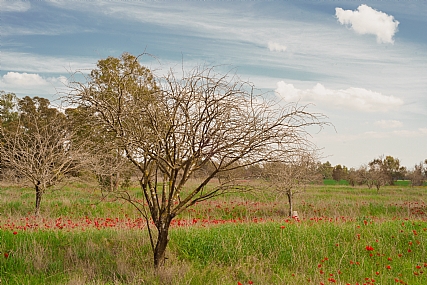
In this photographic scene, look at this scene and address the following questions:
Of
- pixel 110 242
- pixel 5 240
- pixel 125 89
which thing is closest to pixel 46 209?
pixel 5 240

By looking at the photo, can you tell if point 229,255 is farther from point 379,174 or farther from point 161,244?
point 379,174

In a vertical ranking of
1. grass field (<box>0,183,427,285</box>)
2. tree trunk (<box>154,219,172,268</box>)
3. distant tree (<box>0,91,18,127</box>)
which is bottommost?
grass field (<box>0,183,427,285</box>)

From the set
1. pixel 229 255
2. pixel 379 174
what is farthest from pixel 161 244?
pixel 379 174

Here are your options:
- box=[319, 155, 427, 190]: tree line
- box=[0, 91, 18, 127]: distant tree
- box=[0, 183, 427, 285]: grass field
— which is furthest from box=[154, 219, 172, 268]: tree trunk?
box=[0, 91, 18, 127]: distant tree

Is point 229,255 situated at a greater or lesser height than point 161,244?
lesser

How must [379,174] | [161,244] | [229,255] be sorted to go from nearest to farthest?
[161,244] → [229,255] → [379,174]

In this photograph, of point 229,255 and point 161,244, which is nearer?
point 161,244

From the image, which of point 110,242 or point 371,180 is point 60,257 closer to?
point 110,242

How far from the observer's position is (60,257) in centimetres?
700

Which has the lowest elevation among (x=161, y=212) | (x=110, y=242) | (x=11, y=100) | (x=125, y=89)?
(x=110, y=242)

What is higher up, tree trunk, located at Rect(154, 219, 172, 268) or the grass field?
tree trunk, located at Rect(154, 219, 172, 268)

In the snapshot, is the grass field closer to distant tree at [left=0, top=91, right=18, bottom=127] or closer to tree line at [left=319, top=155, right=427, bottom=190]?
tree line at [left=319, top=155, right=427, bottom=190]

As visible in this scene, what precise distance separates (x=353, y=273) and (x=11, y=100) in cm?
4455

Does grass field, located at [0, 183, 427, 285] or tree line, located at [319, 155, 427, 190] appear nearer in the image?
grass field, located at [0, 183, 427, 285]
